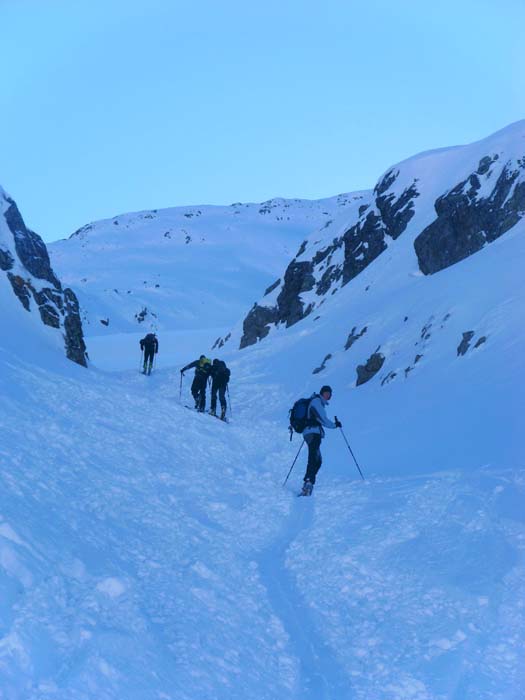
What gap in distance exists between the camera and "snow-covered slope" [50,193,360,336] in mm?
82375

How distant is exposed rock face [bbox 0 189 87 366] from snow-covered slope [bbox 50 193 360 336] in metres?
46.3

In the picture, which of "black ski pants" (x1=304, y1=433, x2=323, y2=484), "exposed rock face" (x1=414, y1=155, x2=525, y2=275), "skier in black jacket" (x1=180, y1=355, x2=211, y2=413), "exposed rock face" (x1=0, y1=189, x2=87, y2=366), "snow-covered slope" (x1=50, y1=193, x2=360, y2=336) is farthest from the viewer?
"snow-covered slope" (x1=50, y1=193, x2=360, y2=336)

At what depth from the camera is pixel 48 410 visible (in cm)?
1206

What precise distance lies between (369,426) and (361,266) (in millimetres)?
24371

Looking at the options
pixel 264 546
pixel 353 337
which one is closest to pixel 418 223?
pixel 353 337

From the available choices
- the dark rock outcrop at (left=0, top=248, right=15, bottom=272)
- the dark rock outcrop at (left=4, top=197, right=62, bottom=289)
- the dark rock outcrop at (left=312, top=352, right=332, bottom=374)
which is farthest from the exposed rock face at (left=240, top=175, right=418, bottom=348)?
the dark rock outcrop at (left=0, top=248, right=15, bottom=272)

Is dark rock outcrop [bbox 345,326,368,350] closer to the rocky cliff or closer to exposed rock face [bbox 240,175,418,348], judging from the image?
the rocky cliff

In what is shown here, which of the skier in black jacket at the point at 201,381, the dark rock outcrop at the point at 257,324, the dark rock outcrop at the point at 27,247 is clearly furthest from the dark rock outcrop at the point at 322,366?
the dark rock outcrop at the point at 257,324

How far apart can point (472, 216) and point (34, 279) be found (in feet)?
62.1

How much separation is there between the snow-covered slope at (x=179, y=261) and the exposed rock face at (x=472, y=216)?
159 feet

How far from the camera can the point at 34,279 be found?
26.3m

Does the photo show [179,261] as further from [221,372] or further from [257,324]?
[221,372]

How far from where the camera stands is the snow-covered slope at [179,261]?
82375 mm

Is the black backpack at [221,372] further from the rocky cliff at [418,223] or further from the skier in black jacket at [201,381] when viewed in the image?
the rocky cliff at [418,223]
